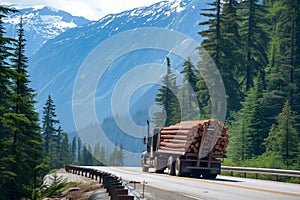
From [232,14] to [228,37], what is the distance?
2.95 meters

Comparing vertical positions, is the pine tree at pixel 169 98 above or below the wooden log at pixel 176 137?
above

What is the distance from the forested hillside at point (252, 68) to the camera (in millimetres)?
46188

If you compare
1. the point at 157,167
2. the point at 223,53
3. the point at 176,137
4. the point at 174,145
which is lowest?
the point at 157,167

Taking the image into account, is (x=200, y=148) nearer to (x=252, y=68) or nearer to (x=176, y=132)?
(x=176, y=132)

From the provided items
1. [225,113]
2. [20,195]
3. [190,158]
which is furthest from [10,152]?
[225,113]

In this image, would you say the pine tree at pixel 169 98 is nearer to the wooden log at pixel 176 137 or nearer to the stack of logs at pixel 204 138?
the wooden log at pixel 176 137

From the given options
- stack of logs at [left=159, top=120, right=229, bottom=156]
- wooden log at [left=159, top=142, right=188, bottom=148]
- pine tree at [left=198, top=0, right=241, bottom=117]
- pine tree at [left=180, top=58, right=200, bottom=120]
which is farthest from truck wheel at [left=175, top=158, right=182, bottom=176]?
pine tree at [left=180, top=58, right=200, bottom=120]

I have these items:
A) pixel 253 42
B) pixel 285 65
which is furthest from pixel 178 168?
pixel 253 42

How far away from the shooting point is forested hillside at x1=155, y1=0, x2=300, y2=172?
46.2 metres

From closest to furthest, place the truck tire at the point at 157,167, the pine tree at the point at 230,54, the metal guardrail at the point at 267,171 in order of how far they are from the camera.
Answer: the metal guardrail at the point at 267,171
the truck tire at the point at 157,167
the pine tree at the point at 230,54

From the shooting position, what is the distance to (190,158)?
95.7 ft

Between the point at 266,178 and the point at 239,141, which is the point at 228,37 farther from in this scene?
the point at 266,178

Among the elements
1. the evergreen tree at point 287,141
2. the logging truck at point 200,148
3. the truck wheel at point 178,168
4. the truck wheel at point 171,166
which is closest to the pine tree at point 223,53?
the evergreen tree at point 287,141

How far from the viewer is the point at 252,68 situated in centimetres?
5950
